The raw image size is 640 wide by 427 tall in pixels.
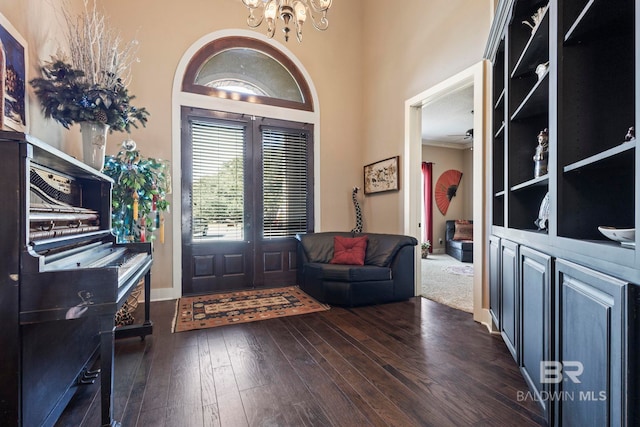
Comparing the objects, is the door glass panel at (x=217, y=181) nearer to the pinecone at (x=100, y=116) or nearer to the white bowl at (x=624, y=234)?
the pinecone at (x=100, y=116)

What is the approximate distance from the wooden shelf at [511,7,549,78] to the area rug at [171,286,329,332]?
280 centimetres

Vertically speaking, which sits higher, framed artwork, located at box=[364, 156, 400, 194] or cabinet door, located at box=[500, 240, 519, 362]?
framed artwork, located at box=[364, 156, 400, 194]

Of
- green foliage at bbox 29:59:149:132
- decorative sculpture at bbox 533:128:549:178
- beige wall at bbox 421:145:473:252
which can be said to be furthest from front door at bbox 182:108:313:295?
beige wall at bbox 421:145:473:252

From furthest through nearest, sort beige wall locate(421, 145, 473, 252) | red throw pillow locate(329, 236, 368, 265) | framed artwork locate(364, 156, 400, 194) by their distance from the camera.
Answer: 1. beige wall locate(421, 145, 473, 252)
2. framed artwork locate(364, 156, 400, 194)
3. red throw pillow locate(329, 236, 368, 265)

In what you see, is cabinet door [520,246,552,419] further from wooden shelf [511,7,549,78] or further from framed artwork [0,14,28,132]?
framed artwork [0,14,28,132]

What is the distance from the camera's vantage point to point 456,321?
2.99 meters

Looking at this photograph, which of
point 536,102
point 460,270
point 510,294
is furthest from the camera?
point 460,270

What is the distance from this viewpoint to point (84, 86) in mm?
2135

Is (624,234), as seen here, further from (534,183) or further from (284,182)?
(284,182)

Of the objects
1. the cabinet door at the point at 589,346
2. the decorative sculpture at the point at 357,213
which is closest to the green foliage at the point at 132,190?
the decorative sculpture at the point at 357,213

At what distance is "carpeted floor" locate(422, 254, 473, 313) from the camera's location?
3.69 meters

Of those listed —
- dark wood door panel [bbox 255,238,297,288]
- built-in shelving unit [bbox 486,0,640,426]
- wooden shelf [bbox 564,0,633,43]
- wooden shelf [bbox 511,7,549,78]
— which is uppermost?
wooden shelf [bbox 511,7,549,78]

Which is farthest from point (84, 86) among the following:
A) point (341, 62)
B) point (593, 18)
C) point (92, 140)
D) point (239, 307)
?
point (341, 62)

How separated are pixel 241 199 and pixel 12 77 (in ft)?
9.05
